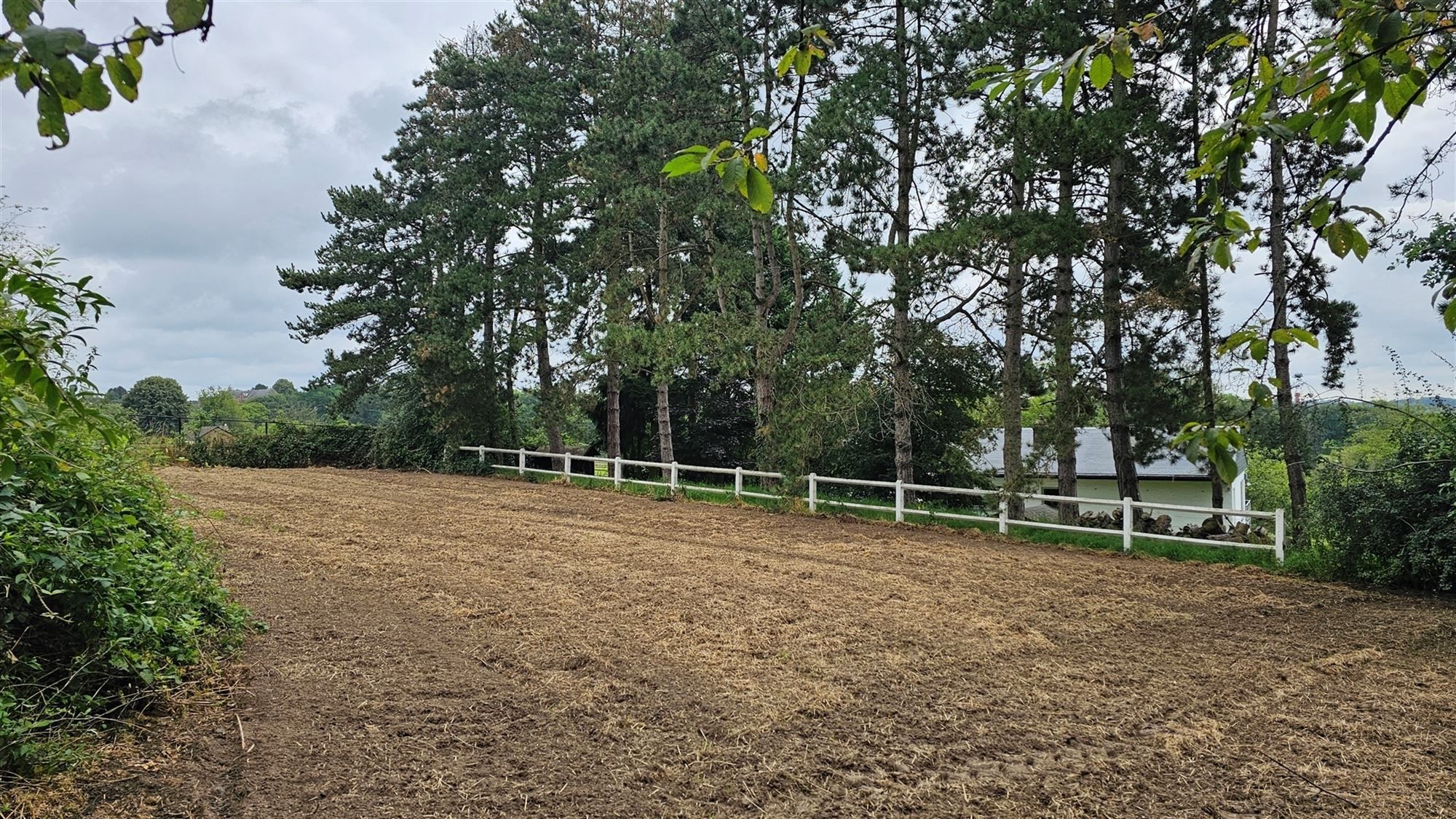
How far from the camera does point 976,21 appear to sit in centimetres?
1198

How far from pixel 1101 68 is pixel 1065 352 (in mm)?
11065

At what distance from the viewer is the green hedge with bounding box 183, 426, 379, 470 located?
66.0 ft

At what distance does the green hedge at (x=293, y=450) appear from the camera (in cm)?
2011

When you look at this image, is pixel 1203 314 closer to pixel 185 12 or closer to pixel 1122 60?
pixel 1122 60

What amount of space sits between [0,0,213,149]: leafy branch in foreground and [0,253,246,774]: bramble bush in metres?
1.69

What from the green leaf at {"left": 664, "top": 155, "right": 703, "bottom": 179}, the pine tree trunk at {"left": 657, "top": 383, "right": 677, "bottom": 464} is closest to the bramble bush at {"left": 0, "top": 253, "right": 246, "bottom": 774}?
the green leaf at {"left": 664, "top": 155, "right": 703, "bottom": 179}

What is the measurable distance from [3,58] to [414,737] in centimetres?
358

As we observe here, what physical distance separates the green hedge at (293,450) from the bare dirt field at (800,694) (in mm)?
13321

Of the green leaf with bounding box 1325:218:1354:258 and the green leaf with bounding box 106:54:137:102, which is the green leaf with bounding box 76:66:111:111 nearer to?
the green leaf with bounding box 106:54:137:102

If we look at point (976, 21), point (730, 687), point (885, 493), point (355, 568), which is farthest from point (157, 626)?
point (885, 493)

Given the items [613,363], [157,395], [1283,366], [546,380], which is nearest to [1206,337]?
[1283,366]

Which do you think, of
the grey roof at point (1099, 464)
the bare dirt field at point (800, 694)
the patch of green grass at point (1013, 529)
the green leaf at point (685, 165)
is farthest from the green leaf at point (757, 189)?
the grey roof at point (1099, 464)

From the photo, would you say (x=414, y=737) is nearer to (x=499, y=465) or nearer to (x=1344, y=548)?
(x=1344, y=548)

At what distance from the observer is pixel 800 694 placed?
4520mm
